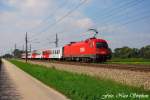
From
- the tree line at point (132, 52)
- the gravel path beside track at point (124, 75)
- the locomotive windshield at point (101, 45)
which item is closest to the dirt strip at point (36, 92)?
the gravel path beside track at point (124, 75)

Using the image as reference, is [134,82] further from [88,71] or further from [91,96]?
[88,71]

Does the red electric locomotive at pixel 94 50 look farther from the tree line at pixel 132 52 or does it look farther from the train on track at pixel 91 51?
the tree line at pixel 132 52

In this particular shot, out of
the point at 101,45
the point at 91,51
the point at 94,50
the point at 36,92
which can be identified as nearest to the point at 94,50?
the point at 94,50

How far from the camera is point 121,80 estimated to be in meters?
19.2

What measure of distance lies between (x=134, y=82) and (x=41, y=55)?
2581 inches

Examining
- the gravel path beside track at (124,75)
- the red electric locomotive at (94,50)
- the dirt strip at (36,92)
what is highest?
the red electric locomotive at (94,50)

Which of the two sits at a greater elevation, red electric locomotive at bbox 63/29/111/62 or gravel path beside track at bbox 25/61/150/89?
red electric locomotive at bbox 63/29/111/62

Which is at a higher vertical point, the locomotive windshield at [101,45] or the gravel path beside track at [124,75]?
the locomotive windshield at [101,45]

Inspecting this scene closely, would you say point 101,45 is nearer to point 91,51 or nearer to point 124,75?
point 91,51

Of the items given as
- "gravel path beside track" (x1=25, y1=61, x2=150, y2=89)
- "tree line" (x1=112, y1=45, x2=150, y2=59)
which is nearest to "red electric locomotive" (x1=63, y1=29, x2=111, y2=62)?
"gravel path beside track" (x1=25, y1=61, x2=150, y2=89)

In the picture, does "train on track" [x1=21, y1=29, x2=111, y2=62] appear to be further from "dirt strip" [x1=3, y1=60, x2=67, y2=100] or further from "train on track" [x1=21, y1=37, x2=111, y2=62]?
"dirt strip" [x1=3, y1=60, x2=67, y2=100]

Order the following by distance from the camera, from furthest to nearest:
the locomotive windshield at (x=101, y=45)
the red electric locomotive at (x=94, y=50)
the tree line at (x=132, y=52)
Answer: the tree line at (x=132, y=52), the locomotive windshield at (x=101, y=45), the red electric locomotive at (x=94, y=50)

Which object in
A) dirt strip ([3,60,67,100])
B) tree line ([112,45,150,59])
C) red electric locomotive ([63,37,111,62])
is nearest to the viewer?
dirt strip ([3,60,67,100])

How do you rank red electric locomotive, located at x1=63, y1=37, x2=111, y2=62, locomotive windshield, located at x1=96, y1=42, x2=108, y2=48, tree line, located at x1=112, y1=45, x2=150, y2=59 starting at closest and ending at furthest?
red electric locomotive, located at x1=63, y1=37, x2=111, y2=62
locomotive windshield, located at x1=96, y1=42, x2=108, y2=48
tree line, located at x1=112, y1=45, x2=150, y2=59
